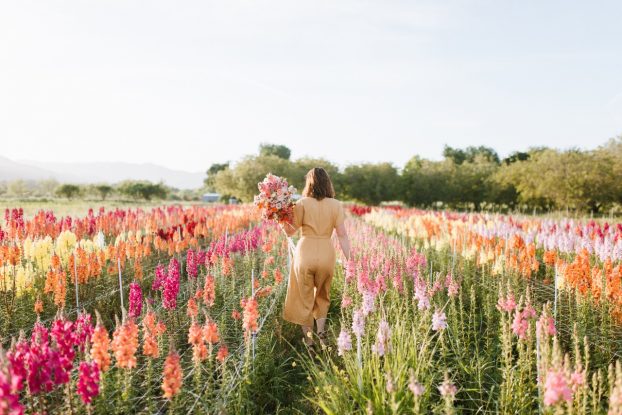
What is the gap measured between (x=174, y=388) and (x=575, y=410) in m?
2.65

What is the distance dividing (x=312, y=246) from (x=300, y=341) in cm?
124

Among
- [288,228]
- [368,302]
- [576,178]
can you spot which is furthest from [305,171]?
[368,302]

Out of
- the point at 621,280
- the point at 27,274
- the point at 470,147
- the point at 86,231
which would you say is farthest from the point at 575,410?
the point at 470,147

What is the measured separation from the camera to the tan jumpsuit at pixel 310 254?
509 cm

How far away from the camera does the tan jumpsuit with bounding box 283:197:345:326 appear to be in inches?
201

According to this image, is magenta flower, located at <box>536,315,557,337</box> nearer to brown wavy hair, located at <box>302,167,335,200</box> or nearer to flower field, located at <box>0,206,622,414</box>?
flower field, located at <box>0,206,622,414</box>

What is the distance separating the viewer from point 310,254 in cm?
508

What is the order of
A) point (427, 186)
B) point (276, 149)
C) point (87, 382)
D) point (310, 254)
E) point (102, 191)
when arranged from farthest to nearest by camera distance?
point (276, 149) → point (102, 191) → point (427, 186) → point (310, 254) → point (87, 382)

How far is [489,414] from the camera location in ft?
12.2

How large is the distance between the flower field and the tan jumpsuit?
0.33 m

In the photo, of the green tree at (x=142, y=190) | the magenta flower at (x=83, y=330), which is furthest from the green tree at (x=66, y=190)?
the magenta flower at (x=83, y=330)

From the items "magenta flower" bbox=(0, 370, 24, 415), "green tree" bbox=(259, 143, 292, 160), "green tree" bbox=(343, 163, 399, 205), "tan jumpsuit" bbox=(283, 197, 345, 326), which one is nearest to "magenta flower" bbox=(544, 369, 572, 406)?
"magenta flower" bbox=(0, 370, 24, 415)

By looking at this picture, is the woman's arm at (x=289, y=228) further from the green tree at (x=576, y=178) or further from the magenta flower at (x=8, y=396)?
the green tree at (x=576, y=178)

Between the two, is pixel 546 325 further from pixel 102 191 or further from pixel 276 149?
pixel 276 149
